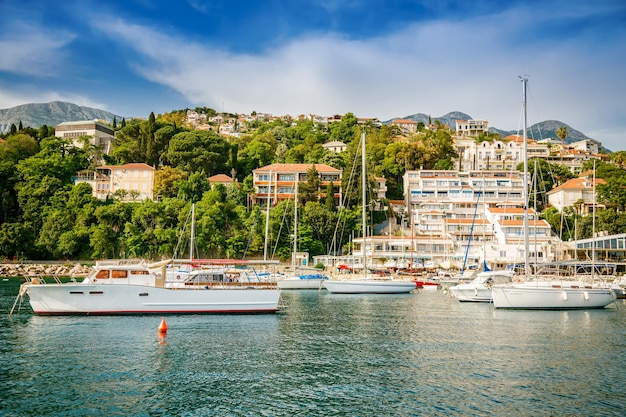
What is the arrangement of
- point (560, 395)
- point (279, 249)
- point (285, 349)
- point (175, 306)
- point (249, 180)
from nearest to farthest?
point (560, 395)
point (285, 349)
point (175, 306)
point (279, 249)
point (249, 180)

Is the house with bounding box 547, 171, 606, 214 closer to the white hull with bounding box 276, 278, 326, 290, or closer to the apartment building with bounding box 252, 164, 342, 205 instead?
the apartment building with bounding box 252, 164, 342, 205

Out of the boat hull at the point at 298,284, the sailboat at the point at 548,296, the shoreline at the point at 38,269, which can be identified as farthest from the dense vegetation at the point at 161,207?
the sailboat at the point at 548,296

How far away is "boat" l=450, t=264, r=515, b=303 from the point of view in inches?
1652

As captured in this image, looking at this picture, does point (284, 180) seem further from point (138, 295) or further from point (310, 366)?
point (310, 366)

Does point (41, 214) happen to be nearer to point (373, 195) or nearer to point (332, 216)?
point (332, 216)

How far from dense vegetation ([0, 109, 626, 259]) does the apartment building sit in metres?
1.78

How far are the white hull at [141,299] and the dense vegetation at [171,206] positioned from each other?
31.1m

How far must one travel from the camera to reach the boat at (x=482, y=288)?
41969mm

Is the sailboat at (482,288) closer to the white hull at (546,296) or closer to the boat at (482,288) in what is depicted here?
the boat at (482,288)

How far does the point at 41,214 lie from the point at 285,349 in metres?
66.2

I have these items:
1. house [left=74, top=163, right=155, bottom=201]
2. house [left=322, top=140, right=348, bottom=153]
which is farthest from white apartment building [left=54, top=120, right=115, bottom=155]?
house [left=322, top=140, right=348, bottom=153]

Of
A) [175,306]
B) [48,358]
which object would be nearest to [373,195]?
[175,306]

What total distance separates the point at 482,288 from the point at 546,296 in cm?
615

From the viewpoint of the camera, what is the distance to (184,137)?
90.6 metres
